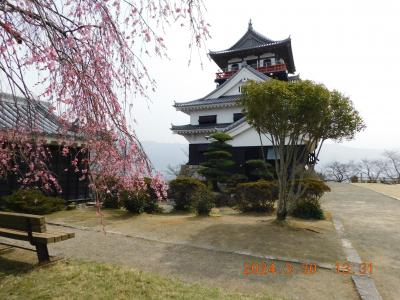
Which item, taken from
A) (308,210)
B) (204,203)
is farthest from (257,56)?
(204,203)

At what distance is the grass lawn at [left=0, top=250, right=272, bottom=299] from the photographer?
4191 mm

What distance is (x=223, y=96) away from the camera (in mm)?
28484

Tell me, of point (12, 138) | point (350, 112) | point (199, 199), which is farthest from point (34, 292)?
point (350, 112)

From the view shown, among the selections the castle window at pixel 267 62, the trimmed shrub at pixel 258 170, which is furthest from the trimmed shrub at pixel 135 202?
the castle window at pixel 267 62

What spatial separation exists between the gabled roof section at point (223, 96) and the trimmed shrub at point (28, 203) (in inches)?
704

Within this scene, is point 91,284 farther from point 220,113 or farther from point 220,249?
point 220,113

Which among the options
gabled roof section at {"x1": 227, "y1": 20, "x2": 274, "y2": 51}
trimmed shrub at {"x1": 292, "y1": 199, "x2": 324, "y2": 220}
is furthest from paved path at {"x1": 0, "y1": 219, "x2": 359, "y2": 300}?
gabled roof section at {"x1": 227, "y1": 20, "x2": 274, "y2": 51}

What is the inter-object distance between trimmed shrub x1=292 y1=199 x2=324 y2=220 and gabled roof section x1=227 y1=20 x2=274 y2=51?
78.7ft

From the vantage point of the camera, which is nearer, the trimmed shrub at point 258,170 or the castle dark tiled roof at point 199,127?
the trimmed shrub at point 258,170

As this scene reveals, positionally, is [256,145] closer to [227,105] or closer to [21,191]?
[227,105]

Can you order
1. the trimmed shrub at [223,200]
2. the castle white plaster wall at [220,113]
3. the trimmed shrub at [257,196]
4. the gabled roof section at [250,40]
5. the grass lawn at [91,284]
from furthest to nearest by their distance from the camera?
the gabled roof section at [250,40] → the castle white plaster wall at [220,113] → the trimmed shrub at [223,200] → the trimmed shrub at [257,196] → the grass lawn at [91,284]

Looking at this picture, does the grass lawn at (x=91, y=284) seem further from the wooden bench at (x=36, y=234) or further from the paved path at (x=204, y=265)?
the paved path at (x=204, y=265)

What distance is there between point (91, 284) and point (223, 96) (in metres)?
25.3

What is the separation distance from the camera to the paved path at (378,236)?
5297 millimetres
